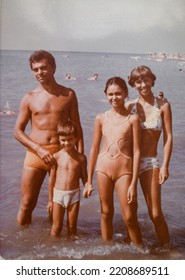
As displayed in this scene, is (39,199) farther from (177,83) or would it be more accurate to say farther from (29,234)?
(177,83)

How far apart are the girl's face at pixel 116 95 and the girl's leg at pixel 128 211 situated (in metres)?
0.30

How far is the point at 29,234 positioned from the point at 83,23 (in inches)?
37.1

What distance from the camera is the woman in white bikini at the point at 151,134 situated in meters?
1.50

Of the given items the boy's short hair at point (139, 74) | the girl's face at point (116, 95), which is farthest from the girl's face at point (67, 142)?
the boy's short hair at point (139, 74)

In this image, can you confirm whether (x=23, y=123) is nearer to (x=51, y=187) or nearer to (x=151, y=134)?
(x=51, y=187)

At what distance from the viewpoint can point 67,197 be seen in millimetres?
1511

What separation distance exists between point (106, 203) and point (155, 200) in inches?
8.4

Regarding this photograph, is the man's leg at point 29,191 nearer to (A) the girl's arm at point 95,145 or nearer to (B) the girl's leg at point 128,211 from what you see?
(A) the girl's arm at point 95,145

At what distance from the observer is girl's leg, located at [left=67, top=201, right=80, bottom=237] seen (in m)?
1.52

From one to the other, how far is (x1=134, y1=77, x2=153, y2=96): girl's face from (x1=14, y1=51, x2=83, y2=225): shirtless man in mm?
262

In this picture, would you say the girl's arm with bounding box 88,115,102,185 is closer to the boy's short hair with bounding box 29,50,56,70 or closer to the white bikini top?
the white bikini top

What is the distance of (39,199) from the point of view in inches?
61.9

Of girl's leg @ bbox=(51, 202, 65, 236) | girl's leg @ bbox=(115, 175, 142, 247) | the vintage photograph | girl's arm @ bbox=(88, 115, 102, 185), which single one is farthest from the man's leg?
girl's leg @ bbox=(115, 175, 142, 247)
